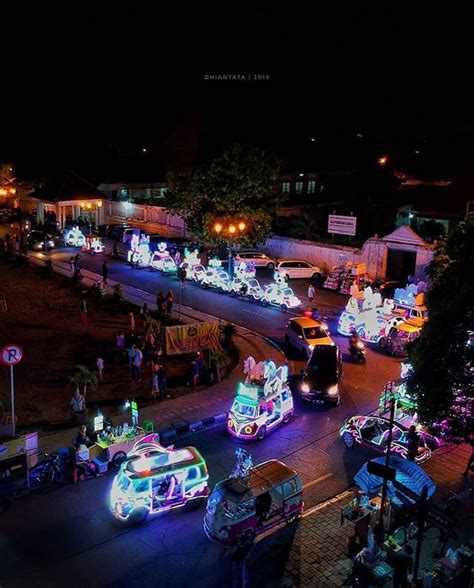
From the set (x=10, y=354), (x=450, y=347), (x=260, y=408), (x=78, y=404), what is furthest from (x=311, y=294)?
(x=450, y=347)

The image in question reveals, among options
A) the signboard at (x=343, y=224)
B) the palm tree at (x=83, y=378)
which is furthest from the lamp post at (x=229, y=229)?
the palm tree at (x=83, y=378)

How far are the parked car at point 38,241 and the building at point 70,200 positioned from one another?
6635 millimetres

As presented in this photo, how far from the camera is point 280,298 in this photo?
33.4 meters

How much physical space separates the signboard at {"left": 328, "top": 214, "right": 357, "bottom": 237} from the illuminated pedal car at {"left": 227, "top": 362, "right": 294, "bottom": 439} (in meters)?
22.1

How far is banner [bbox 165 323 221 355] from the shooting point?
24.8m

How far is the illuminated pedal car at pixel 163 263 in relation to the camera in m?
40.8

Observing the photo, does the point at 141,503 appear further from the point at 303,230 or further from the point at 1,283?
the point at 303,230

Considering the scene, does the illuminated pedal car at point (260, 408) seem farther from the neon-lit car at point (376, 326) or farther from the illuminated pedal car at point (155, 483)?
the neon-lit car at point (376, 326)

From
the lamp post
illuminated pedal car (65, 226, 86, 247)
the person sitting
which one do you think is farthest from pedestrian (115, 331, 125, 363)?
illuminated pedal car (65, 226, 86, 247)

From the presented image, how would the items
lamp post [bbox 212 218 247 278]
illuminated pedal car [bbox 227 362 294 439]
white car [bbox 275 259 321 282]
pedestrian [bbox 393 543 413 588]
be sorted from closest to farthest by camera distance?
pedestrian [bbox 393 543 413 588], illuminated pedal car [bbox 227 362 294 439], lamp post [bbox 212 218 247 278], white car [bbox 275 259 321 282]

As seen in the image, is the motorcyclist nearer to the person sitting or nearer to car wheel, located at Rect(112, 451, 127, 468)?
the person sitting

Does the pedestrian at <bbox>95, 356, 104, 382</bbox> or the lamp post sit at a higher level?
the lamp post

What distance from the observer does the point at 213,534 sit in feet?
44.5

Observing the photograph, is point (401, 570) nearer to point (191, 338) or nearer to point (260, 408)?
point (260, 408)
